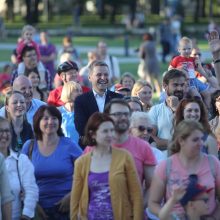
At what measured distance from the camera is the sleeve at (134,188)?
8.09 metres

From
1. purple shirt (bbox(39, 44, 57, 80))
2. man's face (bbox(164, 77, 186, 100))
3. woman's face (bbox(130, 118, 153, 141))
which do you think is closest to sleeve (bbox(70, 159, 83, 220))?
woman's face (bbox(130, 118, 153, 141))

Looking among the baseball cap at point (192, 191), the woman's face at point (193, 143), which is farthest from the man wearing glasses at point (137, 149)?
the baseball cap at point (192, 191)

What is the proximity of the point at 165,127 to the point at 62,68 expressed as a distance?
3.30 meters

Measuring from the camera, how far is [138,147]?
8.48 metres

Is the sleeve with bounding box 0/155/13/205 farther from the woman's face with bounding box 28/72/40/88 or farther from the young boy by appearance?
the woman's face with bounding box 28/72/40/88

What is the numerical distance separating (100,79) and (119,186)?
3.21 m

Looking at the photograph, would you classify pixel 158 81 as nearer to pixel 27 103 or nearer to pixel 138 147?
pixel 27 103

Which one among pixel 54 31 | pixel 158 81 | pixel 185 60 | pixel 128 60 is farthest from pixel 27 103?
pixel 54 31

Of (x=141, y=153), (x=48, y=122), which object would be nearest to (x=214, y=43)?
(x=48, y=122)

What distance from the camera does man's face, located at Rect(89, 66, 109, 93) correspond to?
36.3ft

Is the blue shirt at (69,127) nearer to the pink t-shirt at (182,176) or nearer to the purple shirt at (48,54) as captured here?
the pink t-shirt at (182,176)

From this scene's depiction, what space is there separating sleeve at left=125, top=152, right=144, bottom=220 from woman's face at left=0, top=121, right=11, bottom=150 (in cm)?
123

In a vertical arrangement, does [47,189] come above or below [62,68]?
below

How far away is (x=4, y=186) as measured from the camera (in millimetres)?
8250
